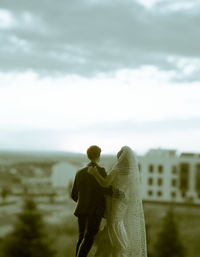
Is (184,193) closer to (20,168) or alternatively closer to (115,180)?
(20,168)

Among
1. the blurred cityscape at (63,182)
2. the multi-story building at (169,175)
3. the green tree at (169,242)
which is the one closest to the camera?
the green tree at (169,242)

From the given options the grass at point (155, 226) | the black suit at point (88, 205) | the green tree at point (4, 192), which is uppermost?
the black suit at point (88, 205)

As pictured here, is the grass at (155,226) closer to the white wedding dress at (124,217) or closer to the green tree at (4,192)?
the green tree at (4,192)

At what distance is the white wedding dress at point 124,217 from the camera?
4898 millimetres

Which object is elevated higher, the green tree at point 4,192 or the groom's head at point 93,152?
the groom's head at point 93,152

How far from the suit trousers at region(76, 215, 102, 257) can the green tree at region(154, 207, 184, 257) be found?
12912 millimetres

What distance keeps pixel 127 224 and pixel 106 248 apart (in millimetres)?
317

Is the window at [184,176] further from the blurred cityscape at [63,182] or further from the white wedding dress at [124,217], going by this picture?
the white wedding dress at [124,217]

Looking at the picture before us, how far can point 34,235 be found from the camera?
15.7 m

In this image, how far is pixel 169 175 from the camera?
21828 millimetres

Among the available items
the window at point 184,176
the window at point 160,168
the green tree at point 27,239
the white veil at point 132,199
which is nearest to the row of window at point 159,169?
the window at point 160,168

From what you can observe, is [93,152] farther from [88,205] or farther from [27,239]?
[27,239]

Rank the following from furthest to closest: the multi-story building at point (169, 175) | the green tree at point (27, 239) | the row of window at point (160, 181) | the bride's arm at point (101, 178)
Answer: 1. the row of window at point (160, 181)
2. the multi-story building at point (169, 175)
3. the green tree at point (27, 239)
4. the bride's arm at point (101, 178)

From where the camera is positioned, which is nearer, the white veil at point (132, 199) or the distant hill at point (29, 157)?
the white veil at point (132, 199)
